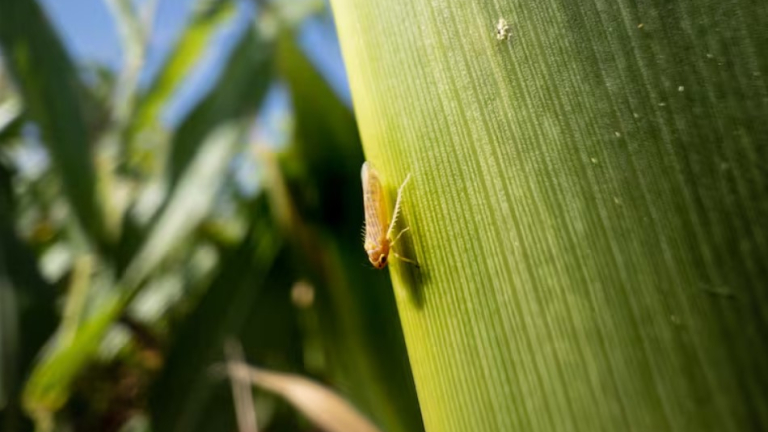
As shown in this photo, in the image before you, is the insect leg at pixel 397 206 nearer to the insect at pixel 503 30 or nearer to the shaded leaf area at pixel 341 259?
the insect at pixel 503 30

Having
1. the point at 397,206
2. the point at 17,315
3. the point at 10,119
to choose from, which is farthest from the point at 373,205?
the point at 10,119

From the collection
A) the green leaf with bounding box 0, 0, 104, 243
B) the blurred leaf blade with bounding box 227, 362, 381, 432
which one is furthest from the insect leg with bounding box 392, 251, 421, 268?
the green leaf with bounding box 0, 0, 104, 243

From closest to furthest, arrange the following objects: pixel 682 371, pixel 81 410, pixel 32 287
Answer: pixel 682 371 < pixel 32 287 < pixel 81 410

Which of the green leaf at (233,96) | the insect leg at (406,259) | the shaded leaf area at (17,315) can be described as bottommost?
Result: the shaded leaf area at (17,315)

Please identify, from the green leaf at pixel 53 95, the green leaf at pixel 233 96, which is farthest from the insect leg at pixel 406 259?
the green leaf at pixel 233 96

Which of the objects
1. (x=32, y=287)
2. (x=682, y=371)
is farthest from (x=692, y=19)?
(x=32, y=287)

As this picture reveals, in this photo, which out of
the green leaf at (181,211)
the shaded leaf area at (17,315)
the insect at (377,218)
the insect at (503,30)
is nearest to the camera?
the insect at (503,30)

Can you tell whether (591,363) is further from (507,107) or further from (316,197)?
(316,197)
